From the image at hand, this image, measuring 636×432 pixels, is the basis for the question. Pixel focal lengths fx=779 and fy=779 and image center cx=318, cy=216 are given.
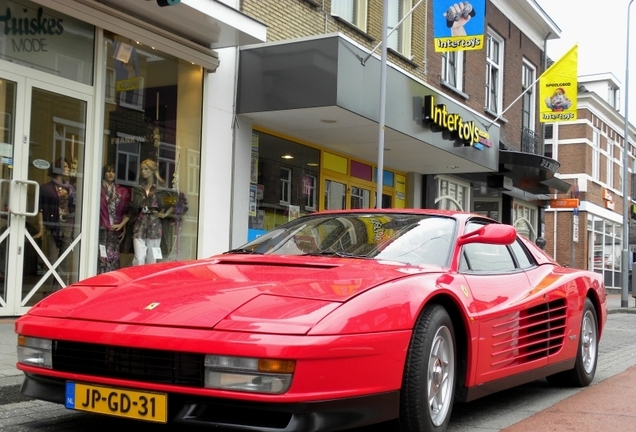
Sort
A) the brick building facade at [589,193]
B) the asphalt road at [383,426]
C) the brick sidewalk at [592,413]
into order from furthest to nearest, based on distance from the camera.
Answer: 1. the brick building facade at [589,193]
2. the brick sidewalk at [592,413]
3. the asphalt road at [383,426]

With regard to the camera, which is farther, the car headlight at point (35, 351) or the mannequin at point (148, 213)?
the mannequin at point (148, 213)

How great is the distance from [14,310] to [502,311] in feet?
18.1

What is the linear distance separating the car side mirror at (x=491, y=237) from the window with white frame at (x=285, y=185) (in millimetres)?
8093

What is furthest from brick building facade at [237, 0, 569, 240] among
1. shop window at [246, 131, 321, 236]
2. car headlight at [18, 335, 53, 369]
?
car headlight at [18, 335, 53, 369]

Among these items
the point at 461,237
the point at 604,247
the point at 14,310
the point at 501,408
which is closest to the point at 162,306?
the point at 461,237

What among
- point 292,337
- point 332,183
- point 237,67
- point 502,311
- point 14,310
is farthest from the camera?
point 332,183

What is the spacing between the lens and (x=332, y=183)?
14203 millimetres

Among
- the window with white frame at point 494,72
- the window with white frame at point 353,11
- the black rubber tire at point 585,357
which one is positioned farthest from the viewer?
the window with white frame at point 494,72

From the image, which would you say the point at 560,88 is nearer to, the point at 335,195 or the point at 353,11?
the point at 353,11

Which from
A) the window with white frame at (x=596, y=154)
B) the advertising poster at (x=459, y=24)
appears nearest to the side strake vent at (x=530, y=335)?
the advertising poster at (x=459, y=24)

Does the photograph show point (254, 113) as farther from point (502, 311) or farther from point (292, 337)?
point (292, 337)

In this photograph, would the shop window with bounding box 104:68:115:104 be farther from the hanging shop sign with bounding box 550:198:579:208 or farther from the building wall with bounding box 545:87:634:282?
the building wall with bounding box 545:87:634:282

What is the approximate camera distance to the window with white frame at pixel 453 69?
17859mm

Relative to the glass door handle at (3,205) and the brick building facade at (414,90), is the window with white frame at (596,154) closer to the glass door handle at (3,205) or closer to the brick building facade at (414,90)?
the brick building facade at (414,90)
